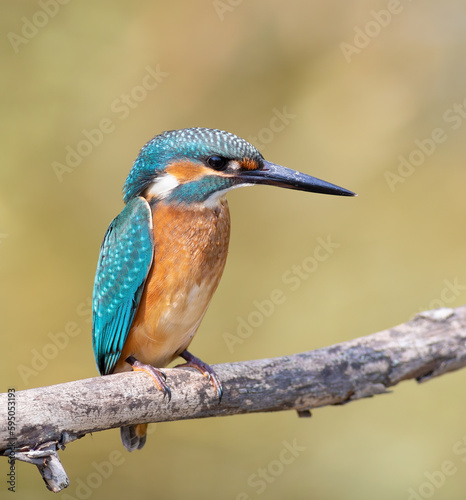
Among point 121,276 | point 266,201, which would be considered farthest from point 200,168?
point 266,201

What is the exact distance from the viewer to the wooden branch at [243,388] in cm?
207

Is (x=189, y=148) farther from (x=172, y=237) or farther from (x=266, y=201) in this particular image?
(x=266, y=201)

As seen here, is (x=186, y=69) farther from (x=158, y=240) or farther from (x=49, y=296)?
(x=158, y=240)

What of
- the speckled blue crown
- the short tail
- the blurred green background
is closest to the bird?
the speckled blue crown

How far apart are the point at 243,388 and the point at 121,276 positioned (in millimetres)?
664

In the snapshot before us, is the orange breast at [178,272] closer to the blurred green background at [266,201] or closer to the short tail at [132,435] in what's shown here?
the short tail at [132,435]

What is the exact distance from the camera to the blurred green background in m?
3.74

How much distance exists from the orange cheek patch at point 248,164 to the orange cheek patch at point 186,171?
13cm

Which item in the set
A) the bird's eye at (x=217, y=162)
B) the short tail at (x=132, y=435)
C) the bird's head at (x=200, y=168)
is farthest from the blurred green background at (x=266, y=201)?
the bird's eye at (x=217, y=162)

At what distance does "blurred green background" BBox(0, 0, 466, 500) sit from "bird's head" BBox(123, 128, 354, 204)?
4.79ft

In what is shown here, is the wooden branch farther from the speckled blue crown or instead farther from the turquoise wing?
the speckled blue crown

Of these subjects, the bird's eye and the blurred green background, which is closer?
the bird's eye

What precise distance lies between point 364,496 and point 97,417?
2.00m

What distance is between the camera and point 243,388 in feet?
8.69
